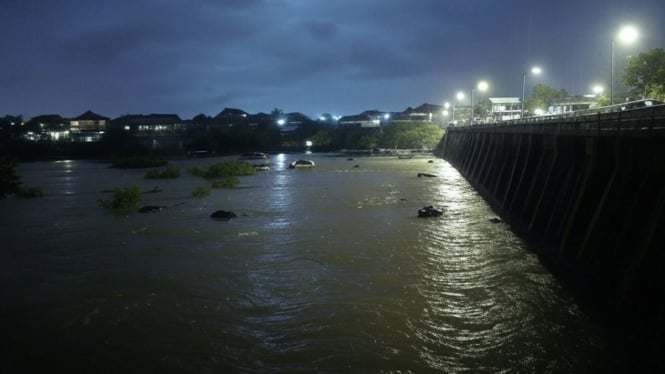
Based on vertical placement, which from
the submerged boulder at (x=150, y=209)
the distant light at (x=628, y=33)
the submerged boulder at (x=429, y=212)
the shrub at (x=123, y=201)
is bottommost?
the submerged boulder at (x=429, y=212)

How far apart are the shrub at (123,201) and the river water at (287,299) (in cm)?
436

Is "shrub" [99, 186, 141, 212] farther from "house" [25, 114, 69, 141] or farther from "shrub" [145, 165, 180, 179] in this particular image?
"house" [25, 114, 69, 141]

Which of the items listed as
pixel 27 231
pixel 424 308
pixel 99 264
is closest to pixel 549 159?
pixel 424 308

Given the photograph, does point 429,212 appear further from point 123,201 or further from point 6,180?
point 6,180

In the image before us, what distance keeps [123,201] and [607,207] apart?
27.6 m

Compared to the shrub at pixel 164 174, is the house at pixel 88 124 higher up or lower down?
higher up

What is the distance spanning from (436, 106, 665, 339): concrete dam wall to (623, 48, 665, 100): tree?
20.5 meters

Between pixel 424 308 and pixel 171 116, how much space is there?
6365 inches

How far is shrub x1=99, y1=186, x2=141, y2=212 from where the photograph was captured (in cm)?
3347

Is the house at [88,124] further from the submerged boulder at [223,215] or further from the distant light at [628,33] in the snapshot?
the distant light at [628,33]

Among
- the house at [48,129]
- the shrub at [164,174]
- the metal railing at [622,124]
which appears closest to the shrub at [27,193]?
the shrub at [164,174]

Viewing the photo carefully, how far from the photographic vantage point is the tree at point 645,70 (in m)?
41.2

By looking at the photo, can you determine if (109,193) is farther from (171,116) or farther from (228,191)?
(171,116)

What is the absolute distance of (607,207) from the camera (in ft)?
50.9
